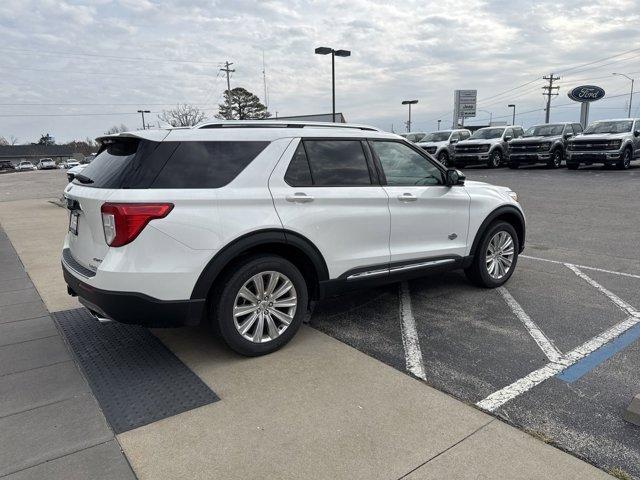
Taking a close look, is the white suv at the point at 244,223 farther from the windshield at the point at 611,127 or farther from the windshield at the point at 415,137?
the windshield at the point at 415,137

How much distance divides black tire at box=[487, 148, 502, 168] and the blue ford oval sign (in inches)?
873

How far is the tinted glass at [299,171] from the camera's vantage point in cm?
395

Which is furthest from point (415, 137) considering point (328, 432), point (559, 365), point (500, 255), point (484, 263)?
point (328, 432)

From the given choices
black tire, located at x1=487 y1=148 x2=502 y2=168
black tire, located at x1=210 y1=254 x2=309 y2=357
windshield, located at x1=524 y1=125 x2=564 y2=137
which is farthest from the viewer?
black tire, located at x1=487 y1=148 x2=502 y2=168

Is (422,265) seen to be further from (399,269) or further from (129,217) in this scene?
(129,217)

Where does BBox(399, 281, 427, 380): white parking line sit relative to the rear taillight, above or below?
below

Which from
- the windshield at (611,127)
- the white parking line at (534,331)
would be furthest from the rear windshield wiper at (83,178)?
the windshield at (611,127)

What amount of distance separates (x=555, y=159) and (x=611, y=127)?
2733 millimetres

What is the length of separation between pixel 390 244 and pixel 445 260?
2.72 ft

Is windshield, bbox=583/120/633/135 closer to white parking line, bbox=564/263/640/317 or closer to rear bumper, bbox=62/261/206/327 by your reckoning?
white parking line, bbox=564/263/640/317

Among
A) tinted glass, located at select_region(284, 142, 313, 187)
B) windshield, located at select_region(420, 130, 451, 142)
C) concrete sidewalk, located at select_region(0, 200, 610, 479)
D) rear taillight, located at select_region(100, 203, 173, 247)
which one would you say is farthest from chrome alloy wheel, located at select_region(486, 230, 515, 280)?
windshield, located at select_region(420, 130, 451, 142)

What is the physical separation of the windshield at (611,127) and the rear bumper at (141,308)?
21.4m

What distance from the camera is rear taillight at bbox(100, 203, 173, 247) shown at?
3303mm

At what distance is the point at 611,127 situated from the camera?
800 inches
